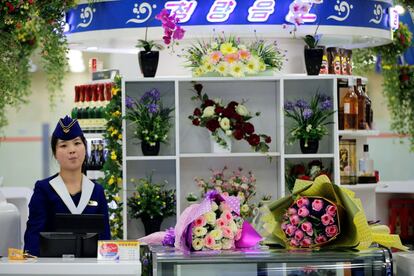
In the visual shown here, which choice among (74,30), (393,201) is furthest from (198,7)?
(393,201)

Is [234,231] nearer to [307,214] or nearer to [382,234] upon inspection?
[307,214]

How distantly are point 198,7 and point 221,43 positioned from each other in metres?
0.62

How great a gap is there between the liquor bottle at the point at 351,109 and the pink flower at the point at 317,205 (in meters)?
4.19

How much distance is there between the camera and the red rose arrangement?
14.4ft

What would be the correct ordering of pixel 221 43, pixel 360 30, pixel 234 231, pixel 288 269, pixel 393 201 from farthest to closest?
pixel 393 201 < pixel 360 30 < pixel 221 43 < pixel 234 231 < pixel 288 269

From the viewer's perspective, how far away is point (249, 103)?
28.2 ft

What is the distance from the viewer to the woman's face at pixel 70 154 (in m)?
5.68

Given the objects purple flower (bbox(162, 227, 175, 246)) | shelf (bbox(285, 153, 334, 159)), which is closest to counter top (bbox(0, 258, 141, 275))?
purple flower (bbox(162, 227, 175, 246))

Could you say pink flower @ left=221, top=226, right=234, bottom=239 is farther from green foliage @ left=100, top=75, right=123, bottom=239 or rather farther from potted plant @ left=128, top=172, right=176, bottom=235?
green foliage @ left=100, top=75, right=123, bottom=239

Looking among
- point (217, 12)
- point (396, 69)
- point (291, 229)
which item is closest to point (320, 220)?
point (291, 229)

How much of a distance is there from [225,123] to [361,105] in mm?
1289

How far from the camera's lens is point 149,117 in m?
8.34

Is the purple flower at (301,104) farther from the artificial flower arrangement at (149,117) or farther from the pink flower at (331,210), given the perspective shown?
the pink flower at (331,210)

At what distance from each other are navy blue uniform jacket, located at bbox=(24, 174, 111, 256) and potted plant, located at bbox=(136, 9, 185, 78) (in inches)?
101
